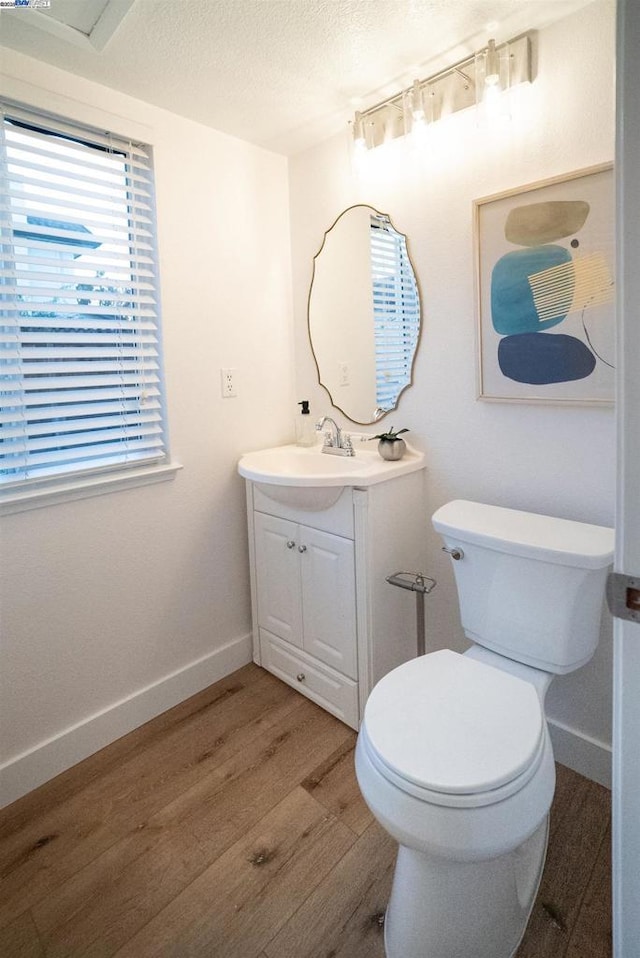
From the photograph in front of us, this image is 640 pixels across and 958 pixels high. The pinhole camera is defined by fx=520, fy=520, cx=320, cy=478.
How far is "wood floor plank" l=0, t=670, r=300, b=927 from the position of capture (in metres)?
1.41

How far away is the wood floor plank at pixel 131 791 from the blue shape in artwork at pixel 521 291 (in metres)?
1.60

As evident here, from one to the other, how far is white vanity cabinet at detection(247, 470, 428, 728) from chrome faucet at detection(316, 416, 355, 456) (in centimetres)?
29

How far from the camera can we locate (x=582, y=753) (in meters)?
1.66

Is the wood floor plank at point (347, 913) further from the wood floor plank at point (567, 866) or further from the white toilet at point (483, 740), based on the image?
the wood floor plank at point (567, 866)

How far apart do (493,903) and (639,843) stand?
0.50 meters

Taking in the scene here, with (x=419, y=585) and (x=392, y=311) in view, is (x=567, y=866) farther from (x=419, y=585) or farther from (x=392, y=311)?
(x=392, y=311)

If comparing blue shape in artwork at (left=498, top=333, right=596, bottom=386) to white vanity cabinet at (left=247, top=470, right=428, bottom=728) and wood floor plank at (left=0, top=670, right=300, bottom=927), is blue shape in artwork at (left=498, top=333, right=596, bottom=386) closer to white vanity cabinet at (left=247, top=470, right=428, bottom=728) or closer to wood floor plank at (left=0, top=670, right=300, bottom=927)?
white vanity cabinet at (left=247, top=470, right=428, bottom=728)

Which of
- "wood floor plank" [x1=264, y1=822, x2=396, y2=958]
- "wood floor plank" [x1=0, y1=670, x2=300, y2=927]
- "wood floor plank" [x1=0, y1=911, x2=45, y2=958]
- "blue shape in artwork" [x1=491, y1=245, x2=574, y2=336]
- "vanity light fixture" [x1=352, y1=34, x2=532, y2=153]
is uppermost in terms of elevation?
"vanity light fixture" [x1=352, y1=34, x2=532, y2=153]

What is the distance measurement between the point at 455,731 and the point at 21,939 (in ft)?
3.76

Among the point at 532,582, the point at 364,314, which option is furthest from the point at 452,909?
the point at 364,314

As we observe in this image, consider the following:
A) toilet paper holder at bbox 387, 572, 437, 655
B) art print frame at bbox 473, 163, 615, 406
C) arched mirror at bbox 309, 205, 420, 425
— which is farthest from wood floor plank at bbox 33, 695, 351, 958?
art print frame at bbox 473, 163, 615, 406

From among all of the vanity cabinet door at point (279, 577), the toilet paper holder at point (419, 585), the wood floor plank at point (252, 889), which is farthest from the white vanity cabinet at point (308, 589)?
the wood floor plank at point (252, 889)

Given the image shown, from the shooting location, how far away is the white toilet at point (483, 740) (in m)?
1.01

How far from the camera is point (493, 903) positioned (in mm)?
1141
